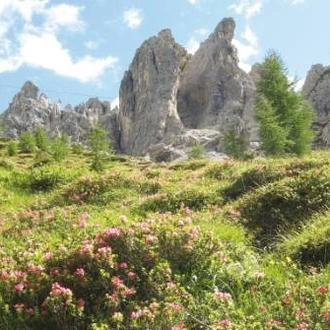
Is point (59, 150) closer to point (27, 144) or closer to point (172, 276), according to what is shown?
point (27, 144)

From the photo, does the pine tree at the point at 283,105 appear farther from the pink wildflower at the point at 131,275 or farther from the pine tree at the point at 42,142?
the pine tree at the point at 42,142

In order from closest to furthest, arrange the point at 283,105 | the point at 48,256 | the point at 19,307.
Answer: the point at 19,307
the point at 48,256
the point at 283,105

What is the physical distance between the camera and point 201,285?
7160mm

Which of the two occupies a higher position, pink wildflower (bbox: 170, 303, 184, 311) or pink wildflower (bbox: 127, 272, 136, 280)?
pink wildflower (bbox: 127, 272, 136, 280)

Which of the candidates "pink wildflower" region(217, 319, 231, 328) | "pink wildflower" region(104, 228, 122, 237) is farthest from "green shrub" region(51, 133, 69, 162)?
"pink wildflower" region(217, 319, 231, 328)

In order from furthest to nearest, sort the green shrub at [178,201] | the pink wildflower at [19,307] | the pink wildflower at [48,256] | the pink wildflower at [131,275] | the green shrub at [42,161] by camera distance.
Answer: the green shrub at [42,161] → the green shrub at [178,201] → the pink wildflower at [48,256] → the pink wildflower at [131,275] → the pink wildflower at [19,307]

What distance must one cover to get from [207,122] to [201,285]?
190 metres

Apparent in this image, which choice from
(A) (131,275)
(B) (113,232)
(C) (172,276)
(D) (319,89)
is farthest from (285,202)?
(D) (319,89)

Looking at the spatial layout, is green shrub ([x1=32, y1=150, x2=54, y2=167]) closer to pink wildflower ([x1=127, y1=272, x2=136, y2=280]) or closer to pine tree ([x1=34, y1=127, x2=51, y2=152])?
pink wildflower ([x1=127, y1=272, x2=136, y2=280])

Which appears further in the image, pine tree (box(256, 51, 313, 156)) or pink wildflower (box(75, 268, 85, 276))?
pine tree (box(256, 51, 313, 156))

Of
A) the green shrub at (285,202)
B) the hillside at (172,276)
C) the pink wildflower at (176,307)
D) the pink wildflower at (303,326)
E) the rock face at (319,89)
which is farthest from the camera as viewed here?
the rock face at (319,89)

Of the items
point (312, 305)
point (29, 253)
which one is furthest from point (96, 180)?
point (312, 305)

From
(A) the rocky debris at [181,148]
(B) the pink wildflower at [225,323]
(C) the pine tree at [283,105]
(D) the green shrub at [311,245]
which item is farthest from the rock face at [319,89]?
(B) the pink wildflower at [225,323]

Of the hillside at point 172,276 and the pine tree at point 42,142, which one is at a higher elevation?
the pine tree at point 42,142
